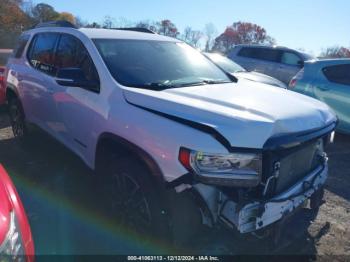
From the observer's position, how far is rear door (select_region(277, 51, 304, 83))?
11.6 m

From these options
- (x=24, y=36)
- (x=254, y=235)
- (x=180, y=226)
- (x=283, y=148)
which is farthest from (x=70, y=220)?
(x=24, y=36)

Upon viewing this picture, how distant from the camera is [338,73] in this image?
672 centimetres

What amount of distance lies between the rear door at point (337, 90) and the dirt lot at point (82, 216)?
134 centimetres

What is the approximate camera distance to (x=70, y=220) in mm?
3592

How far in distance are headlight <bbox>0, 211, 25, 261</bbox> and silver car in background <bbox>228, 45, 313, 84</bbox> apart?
11.1 metres

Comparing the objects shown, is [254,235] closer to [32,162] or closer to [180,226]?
[180,226]

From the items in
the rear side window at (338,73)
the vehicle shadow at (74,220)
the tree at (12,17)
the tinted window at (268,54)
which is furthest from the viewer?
the tree at (12,17)

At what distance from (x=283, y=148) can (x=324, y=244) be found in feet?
4.74

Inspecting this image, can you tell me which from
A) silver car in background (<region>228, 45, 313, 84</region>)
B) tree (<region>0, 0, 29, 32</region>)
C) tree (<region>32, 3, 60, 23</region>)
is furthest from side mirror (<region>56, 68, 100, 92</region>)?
tree (<region>32, 3, 60, 23</region>)

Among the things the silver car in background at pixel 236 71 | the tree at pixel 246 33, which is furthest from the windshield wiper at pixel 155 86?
the tree at pixel 246 33

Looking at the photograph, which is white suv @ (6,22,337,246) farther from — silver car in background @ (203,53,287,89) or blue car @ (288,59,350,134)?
silver car in background @ (203,53,287,89)

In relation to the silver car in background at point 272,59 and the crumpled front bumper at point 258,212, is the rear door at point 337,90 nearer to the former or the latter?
the crumpled front bumper at point 258,212

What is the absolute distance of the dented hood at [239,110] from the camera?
7.65 ft

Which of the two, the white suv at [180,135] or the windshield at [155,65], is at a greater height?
the windshield at [155,65]
